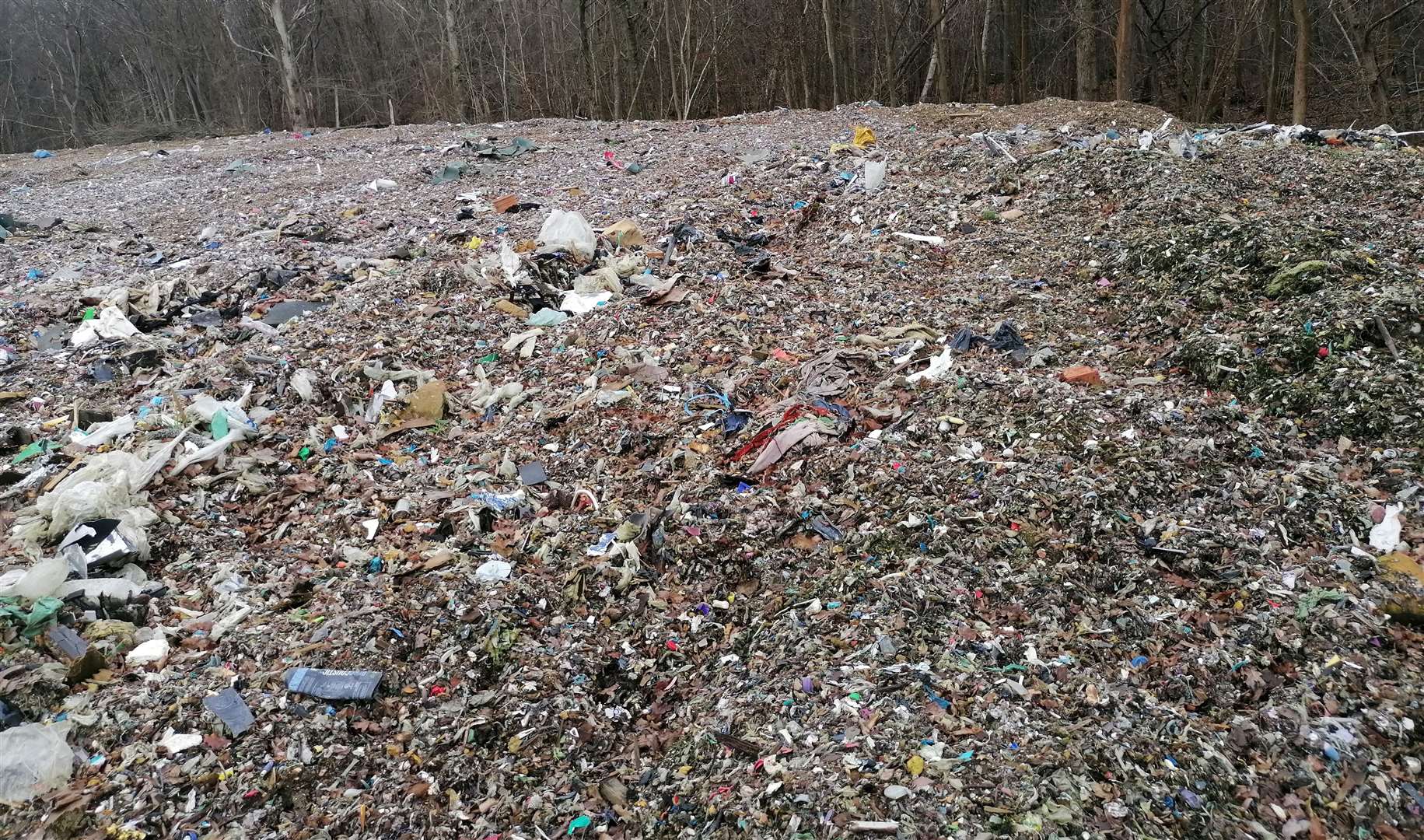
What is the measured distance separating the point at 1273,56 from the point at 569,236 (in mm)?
13709

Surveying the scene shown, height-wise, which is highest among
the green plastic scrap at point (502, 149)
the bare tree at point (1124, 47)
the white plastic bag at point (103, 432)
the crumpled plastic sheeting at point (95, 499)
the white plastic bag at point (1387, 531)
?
the bare tree at point (1124, 47)

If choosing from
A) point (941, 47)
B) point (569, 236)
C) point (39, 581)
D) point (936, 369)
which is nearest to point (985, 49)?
point (941, 47)

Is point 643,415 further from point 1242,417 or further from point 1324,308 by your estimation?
point 1324,308

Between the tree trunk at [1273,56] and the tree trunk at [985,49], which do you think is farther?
the tree trunk at [985,49]

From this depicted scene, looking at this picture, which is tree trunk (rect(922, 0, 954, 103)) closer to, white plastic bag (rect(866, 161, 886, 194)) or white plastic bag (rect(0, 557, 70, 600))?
white plastic bag (rect(866, 161, 886, 194))

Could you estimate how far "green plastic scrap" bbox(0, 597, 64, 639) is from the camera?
8.97 feet

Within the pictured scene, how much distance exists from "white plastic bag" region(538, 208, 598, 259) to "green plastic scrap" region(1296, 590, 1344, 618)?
15.4 feet

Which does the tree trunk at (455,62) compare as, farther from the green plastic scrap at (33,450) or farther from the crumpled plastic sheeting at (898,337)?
the crumpled plastic sheeting at (898,337)

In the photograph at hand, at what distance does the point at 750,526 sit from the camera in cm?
330

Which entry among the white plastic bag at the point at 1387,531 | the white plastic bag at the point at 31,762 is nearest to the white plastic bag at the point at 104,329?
the white plastic bag at the point at 31,762

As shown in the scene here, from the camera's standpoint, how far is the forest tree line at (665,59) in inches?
550

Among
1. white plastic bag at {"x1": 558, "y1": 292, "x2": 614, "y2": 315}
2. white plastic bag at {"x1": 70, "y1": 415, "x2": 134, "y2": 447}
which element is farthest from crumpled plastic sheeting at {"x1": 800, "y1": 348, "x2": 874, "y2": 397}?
white plastic bag at {"x1": 70, "y1": 415, "x2": 134, "y2": 447}

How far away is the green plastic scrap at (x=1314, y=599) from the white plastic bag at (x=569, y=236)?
4.70 m

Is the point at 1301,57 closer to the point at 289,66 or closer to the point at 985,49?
the point at 985,49
